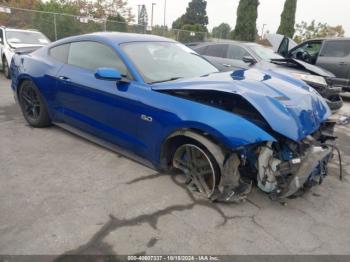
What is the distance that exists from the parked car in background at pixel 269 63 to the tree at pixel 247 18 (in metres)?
14.8

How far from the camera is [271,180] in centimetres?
274

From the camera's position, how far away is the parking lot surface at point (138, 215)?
2453 mm

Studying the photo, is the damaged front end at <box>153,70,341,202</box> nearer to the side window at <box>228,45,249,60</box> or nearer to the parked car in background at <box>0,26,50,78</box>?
the side window at <box>228,45,249,60</box>

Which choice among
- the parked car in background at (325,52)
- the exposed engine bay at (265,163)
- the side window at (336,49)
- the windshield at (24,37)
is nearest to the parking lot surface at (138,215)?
the exposed engine bay at (265,163)

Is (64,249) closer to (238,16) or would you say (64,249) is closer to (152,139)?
(152,139)

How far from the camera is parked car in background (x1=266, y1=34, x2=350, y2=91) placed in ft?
27.7

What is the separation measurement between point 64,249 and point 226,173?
1.47m

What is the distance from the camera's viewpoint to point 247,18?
22.3m

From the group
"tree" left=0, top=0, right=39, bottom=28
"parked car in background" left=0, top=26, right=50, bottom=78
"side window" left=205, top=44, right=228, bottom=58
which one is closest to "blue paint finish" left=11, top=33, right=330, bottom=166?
"side window" left=205, top=44, right=228, bottom=58

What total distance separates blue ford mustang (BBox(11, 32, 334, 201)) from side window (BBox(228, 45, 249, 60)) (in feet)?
13.3

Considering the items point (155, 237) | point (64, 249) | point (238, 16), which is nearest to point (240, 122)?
point (155, 237)

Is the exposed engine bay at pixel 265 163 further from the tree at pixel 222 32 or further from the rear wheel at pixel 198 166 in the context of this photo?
the tree at pixel 222 32

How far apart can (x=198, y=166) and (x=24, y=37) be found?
8.77 metres

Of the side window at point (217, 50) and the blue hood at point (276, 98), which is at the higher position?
the side window at point (217, 50)
